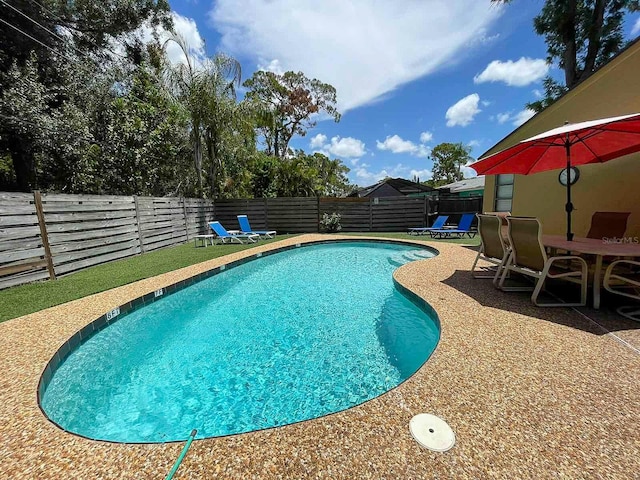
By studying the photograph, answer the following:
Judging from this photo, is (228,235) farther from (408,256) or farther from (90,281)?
(408,256)

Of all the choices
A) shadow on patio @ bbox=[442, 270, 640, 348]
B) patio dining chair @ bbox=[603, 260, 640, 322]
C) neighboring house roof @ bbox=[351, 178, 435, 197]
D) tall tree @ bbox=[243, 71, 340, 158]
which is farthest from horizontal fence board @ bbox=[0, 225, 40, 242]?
neighboring house roof @ bbox=[351, 178, 435, 197]

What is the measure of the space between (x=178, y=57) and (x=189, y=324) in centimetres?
1241

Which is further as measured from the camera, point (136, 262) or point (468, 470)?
point (136, 262)

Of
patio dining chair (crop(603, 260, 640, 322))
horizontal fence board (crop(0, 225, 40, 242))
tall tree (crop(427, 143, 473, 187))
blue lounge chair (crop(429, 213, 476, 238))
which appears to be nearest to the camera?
patio dining chair (crop(603, 260, 640, 322))

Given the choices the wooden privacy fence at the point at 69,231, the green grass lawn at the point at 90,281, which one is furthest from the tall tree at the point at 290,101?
the green grass lawn at the point at 90,281

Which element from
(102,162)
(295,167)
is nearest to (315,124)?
(295,167)

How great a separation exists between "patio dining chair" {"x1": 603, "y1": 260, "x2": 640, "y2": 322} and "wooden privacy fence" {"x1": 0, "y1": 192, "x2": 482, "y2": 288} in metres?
8.80

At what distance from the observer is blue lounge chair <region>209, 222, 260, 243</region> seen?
10.5 m

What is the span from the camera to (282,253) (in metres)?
9.39

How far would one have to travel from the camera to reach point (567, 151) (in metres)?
4.10

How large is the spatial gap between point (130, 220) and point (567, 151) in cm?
974

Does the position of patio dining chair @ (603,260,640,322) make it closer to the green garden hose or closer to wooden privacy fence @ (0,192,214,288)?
the green garden hose

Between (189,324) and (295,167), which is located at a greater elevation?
(295,167)

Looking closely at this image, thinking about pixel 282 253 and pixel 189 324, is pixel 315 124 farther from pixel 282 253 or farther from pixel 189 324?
pixel 189 324
